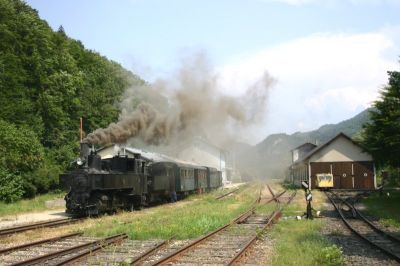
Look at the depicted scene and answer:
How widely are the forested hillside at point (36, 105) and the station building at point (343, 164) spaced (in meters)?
24.9

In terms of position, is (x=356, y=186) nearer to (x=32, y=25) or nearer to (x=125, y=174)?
(x=125, y=174)

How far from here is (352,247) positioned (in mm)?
12477

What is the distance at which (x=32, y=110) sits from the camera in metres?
47.2

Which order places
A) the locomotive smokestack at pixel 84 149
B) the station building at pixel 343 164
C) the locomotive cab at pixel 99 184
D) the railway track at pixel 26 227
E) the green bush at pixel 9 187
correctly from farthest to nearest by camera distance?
the station building at pixel 343 164
the green bush at pixel 9 187
the locomotive smokestack at pixel 84 149
the locomotive cab at pixel 99 184
the railway track at pixel 26 227

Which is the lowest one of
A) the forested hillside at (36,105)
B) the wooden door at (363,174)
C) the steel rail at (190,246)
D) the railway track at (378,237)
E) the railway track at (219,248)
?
the railway track at (378,237)

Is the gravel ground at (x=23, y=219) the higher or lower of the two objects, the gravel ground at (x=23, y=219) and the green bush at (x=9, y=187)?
the lower

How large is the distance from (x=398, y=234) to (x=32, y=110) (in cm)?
3972

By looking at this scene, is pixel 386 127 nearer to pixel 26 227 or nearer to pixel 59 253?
pixel 26 227

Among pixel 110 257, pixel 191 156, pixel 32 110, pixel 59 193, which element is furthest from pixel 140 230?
pixel 191 156

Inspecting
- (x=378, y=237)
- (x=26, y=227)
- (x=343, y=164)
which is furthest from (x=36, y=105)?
(x=378, y=237)

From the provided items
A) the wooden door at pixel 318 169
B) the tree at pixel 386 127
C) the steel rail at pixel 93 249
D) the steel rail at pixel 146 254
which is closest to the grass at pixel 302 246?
the steel rail at pixel 146 254

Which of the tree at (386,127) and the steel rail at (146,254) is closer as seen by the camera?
the steel rail at (146,254)

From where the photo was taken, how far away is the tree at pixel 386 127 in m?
26.5

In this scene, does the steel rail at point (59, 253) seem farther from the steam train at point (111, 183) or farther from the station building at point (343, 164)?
the station building at point (343, 164)
